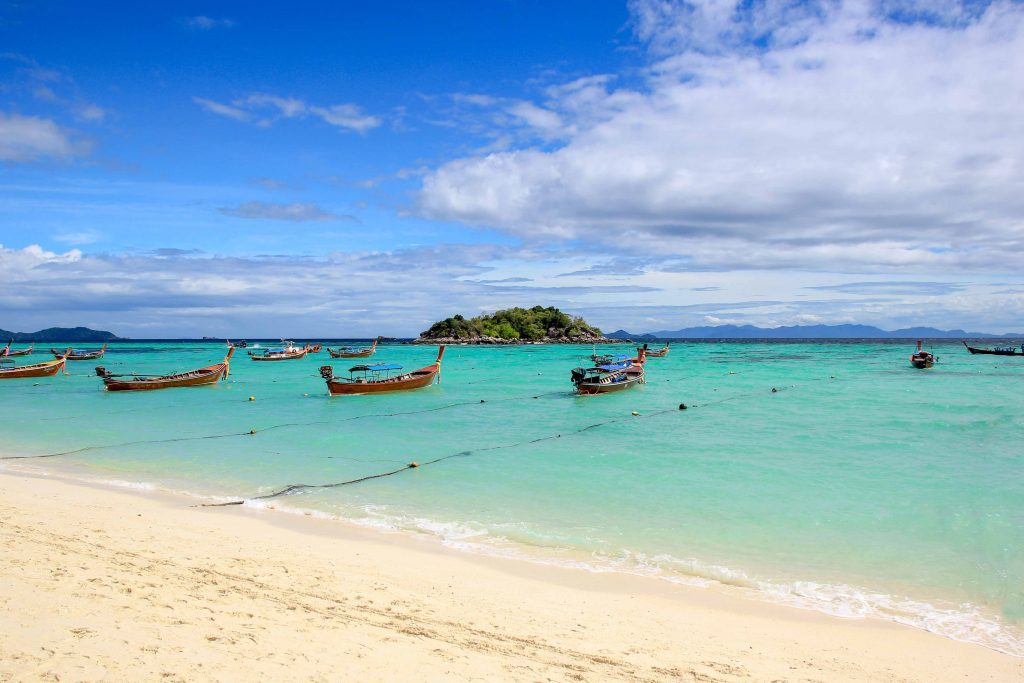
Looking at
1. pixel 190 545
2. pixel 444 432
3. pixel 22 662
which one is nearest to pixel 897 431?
pixel 444 432

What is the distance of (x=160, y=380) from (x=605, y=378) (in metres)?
26.6

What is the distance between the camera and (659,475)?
14.5 metres

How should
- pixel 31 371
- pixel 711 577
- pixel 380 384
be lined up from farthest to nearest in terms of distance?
pixel 31 371 < pixel 380 384 < pixel 711 577

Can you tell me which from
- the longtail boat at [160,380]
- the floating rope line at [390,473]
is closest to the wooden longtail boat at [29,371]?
the longtail boat at [160,380]

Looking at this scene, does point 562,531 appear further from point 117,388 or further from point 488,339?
point 488,339

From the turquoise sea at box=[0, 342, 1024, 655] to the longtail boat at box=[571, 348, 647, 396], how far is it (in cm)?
102

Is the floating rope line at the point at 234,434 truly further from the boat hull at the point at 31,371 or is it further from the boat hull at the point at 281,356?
the boat hull at the point at 281,356

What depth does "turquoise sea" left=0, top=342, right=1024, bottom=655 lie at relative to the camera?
28.7 feet

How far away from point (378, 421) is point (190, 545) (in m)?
15.6

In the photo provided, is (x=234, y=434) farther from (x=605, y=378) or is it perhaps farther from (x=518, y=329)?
(x=518, y=329)

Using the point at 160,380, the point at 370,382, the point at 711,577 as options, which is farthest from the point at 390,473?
the point at 160,380

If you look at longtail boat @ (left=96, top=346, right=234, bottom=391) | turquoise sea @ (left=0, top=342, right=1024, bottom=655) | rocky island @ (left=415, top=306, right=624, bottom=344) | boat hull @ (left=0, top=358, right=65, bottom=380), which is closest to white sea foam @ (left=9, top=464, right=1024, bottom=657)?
turquoise sea @ (left=0, top=342, right=1024, bottom=655)

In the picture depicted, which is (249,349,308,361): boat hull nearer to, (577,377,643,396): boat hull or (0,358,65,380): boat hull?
(0,358,65,380): boat hull

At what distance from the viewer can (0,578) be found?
257 inches
